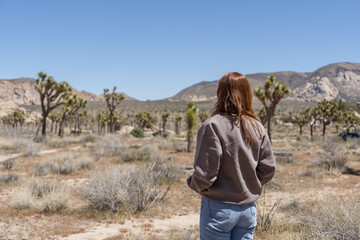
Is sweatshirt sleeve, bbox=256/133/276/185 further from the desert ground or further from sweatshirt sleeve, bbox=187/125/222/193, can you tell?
the desert ground

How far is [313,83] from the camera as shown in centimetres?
16225

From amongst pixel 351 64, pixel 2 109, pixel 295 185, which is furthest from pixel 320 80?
pixel 295 185

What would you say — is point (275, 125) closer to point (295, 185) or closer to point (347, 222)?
point (295, 185)

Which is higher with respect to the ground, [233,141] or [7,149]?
[233,141]

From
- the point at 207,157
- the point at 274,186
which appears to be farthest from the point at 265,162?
the point at 274,186

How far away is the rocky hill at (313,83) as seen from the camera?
15075cm

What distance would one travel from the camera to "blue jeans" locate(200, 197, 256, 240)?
1.83 m

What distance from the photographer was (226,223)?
5.99 feet

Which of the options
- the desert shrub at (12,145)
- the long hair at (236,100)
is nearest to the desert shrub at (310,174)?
the long hair at (236,100)

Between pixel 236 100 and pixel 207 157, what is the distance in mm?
480

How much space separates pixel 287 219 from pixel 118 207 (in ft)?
12.6

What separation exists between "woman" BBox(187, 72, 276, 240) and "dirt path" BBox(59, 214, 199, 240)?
3162mm

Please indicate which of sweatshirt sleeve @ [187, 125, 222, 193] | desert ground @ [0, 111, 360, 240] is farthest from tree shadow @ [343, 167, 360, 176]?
sweatshirt sleeve @ [187, 125, 222, 193]

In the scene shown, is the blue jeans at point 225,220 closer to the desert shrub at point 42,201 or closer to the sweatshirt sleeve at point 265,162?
the sweatshirt sleeve at point 265,162
